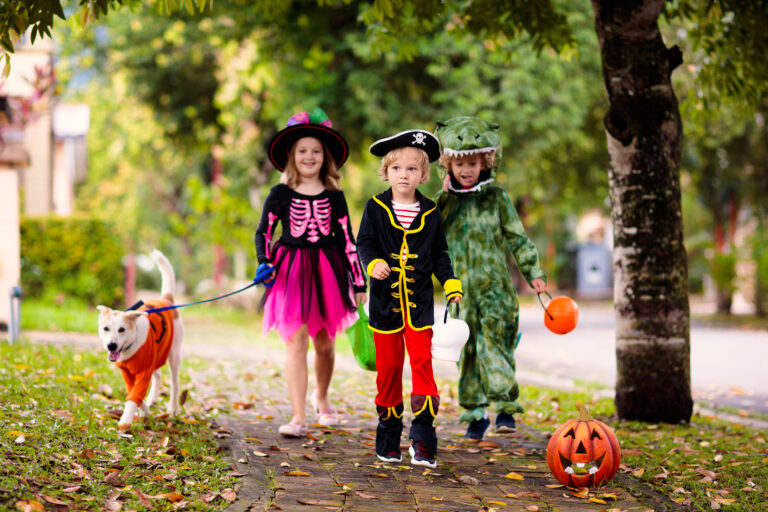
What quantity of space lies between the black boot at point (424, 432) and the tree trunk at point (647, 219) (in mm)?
2407

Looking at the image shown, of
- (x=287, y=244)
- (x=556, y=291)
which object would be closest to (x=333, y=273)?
(x=287, y=244)

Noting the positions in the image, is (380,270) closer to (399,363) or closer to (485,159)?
(399,363)

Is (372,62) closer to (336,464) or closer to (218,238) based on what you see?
(218,238)

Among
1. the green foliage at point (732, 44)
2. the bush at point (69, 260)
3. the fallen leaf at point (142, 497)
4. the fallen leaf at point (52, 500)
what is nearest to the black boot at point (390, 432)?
the fallen leaf at point (142, 497)

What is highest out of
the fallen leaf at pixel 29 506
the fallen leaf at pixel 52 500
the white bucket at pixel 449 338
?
the white bucket at pixel 449 338

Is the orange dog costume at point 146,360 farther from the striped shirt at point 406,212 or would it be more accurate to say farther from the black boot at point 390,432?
the striped shirt at point 406,212

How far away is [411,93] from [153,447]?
446 inches

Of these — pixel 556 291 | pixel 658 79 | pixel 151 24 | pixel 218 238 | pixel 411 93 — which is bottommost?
pixel 556 291

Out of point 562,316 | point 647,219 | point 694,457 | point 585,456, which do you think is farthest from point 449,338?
point 647,219

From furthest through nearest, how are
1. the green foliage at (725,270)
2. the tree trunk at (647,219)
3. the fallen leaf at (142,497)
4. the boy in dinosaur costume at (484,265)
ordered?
the green foliage at (725,270) → the tree trunk at (647,219) → the boy in dinosaur costume at (484,265) → the fallen leaf at (142,497)

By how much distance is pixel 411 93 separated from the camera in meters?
15.5

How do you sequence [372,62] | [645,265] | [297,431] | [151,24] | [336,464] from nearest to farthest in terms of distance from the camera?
[336,464]
[297,431]
[645,265]
[372,62]
[151,24]

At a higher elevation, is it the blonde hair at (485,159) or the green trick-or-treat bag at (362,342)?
the blonde hair at (485,159)

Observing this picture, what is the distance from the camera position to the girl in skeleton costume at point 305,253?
6.01 metres
